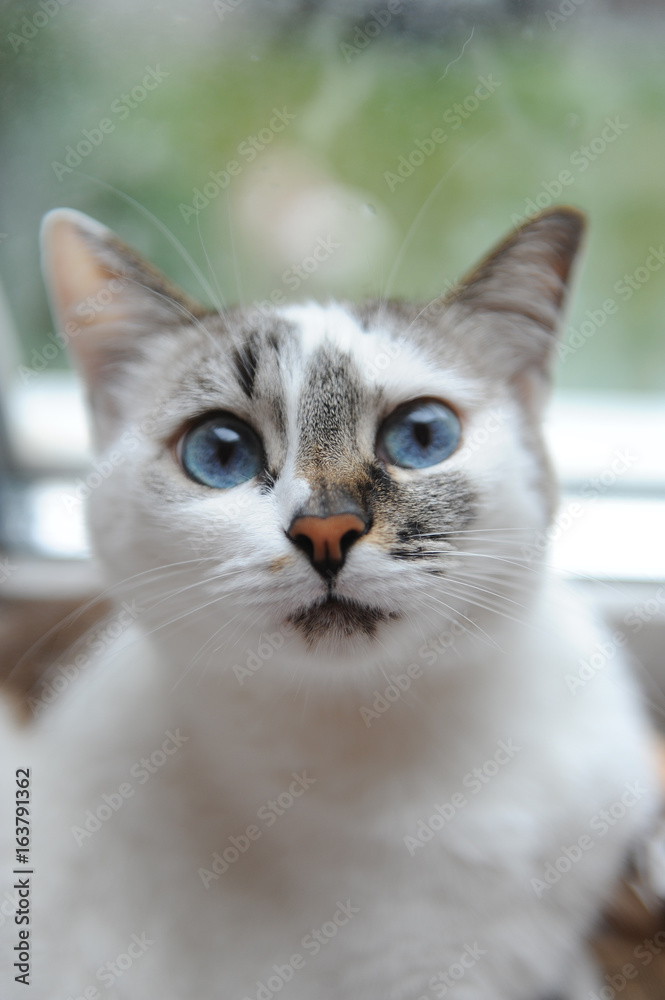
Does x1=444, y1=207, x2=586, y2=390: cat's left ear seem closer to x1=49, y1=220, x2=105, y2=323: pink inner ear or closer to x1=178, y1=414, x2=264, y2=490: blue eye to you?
x1=178, y1=414, x2=264, y2=490: blue eye

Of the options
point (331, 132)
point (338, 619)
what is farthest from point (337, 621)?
point (331, 132)

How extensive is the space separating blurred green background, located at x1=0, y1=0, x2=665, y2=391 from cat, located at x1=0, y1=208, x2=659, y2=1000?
0.15 metres

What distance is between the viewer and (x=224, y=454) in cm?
75

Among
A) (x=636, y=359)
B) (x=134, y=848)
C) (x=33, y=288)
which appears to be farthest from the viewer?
(x=636, y=359)

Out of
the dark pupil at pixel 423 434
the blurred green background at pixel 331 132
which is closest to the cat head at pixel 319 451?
the dark pupil at pixel 423 434

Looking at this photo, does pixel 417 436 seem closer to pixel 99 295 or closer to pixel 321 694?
pixel 321 694

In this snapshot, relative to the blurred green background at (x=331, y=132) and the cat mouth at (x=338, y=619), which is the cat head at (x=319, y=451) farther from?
the blurred green background at (x=331, y=132)

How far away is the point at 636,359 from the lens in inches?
46.8

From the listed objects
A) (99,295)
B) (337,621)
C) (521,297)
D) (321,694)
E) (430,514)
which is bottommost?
(321,694)

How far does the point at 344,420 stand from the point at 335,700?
1.00ft

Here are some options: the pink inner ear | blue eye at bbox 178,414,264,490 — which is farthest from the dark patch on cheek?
the pink inner ear

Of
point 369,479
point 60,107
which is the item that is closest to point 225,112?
point 60,107

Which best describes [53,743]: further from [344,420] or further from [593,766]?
[593,766]

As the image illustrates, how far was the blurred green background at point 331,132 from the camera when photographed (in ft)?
3.01
